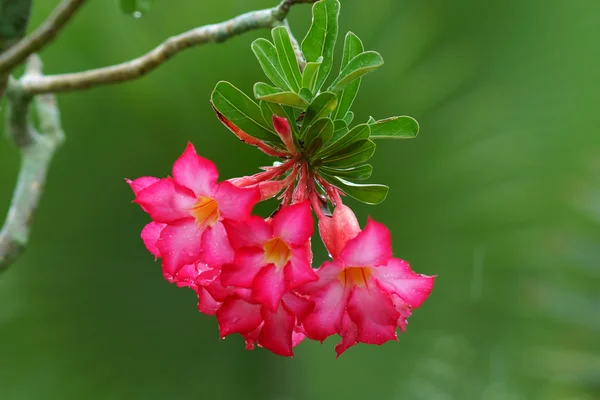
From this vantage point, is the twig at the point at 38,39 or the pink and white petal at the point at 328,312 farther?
the twig at the point at 38,39

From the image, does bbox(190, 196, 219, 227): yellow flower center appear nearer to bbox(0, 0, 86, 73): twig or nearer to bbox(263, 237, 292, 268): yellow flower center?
bbox(263, 237, 292, 268): yellow flower center

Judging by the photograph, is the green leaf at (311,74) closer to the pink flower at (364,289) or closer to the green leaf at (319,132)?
the green leaf at (319,132)

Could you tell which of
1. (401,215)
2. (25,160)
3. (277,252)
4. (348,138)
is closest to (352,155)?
(348,138)

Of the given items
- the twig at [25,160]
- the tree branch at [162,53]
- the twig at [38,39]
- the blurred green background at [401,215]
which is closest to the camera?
the tree branch at [162,53]

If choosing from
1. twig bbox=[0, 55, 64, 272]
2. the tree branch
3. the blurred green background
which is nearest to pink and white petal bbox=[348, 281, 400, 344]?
the tree branch

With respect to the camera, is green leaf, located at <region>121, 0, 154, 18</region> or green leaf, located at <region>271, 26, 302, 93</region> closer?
green leaf, located at <region>271, 26, 302, 93</region>

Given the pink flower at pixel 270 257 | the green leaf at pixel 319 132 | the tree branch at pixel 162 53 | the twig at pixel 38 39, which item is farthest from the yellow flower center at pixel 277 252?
the twig at pixel 38 39

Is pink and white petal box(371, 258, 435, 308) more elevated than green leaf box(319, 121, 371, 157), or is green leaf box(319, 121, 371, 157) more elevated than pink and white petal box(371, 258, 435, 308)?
green leaf box(319, 121, 371, 157)

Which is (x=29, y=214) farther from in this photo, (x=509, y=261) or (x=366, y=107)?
(x=509, y=261)
